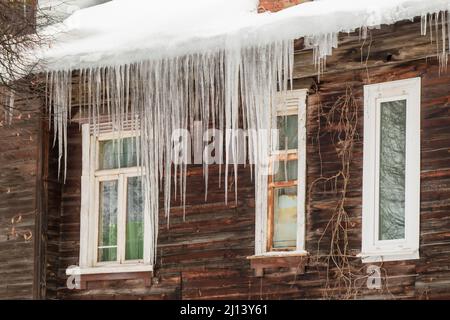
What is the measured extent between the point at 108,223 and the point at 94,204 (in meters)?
0.30

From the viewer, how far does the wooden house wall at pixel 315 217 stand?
14023mm

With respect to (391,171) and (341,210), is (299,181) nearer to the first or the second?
(341,210)

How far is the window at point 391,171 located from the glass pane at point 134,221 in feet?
10.2

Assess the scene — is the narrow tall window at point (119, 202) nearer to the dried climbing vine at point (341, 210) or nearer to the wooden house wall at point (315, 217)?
the wooden house wall at point (315, 217)

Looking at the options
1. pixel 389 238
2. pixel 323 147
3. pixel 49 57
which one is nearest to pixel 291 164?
pixel 323 147

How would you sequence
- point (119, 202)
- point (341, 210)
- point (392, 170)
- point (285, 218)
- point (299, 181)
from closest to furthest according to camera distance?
1. point (392, 170)
2. point (341, 210)
3. point (299, 181)
4. point (285, 218)
5. point (119, 202)

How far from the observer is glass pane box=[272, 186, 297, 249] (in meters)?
15.1

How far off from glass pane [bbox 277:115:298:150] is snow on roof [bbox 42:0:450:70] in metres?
1.08

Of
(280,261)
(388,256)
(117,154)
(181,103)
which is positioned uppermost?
(181,103)

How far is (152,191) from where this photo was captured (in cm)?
1617

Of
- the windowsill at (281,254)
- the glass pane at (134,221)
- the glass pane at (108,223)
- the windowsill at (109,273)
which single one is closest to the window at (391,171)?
the windowsill at (281,254)

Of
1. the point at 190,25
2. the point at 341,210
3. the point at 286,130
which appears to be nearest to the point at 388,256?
the point at 341,210

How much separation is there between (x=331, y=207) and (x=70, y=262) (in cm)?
369

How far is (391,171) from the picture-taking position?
14.4 metres
